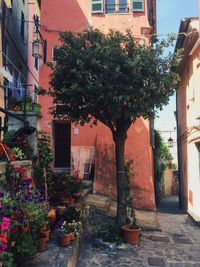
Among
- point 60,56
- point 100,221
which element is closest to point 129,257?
point 100,221

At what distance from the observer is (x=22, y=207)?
15.7ft

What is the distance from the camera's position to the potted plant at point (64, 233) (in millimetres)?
5827

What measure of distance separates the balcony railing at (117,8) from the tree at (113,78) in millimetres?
6369

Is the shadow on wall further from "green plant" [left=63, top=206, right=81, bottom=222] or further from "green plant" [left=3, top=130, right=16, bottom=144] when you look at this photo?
"green plant" [left=3, top=130, right=16, bottom=144]

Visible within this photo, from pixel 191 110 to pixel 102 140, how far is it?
3782 millimetres

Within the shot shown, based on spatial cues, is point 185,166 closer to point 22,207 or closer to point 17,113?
point 17,113

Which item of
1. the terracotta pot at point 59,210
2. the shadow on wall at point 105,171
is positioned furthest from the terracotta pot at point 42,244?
the shadow on wall at point 105,171

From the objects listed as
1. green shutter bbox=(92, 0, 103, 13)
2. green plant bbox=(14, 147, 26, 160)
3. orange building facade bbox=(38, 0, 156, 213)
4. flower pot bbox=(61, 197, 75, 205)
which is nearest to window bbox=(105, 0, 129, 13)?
orange building facade bbox=(38, 0, 156, 213)

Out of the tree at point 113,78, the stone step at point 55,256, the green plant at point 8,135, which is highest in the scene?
the tree at point 113,78

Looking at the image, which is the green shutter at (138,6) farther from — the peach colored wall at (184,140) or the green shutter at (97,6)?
the peach colored wall at (184,140)

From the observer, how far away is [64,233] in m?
6.00

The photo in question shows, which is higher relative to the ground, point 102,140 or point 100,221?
point 102,140

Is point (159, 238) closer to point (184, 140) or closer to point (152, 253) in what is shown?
point (152, 253)

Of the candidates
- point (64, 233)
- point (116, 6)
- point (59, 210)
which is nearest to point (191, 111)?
point (116, 6)
